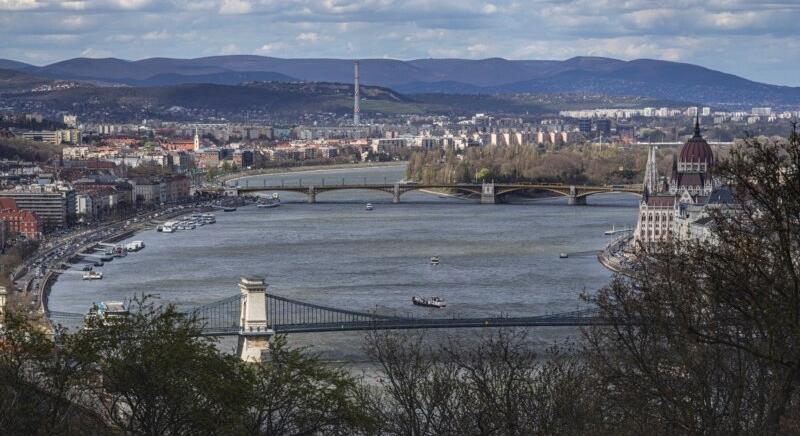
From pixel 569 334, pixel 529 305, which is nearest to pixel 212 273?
pixel 529 305

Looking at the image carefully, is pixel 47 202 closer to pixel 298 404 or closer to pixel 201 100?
pixel 298 404

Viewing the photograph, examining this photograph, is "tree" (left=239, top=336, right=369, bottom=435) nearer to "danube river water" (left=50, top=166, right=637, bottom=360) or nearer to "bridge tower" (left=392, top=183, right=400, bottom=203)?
"danube river water" (left=50, top=166, right=637, bottom=360)

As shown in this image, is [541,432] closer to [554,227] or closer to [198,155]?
[554,227]

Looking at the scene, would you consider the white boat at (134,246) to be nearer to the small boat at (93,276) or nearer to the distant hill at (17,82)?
the small boat at (93,276)

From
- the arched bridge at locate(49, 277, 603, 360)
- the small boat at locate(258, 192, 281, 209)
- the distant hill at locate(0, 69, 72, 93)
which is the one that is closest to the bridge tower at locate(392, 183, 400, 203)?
the small boat at locate(258, 192, 281, 209)

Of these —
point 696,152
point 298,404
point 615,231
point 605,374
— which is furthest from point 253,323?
point 696,152

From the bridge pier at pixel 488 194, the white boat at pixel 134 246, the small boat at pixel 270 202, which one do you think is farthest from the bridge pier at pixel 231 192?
the white boat at pixel 134 246
